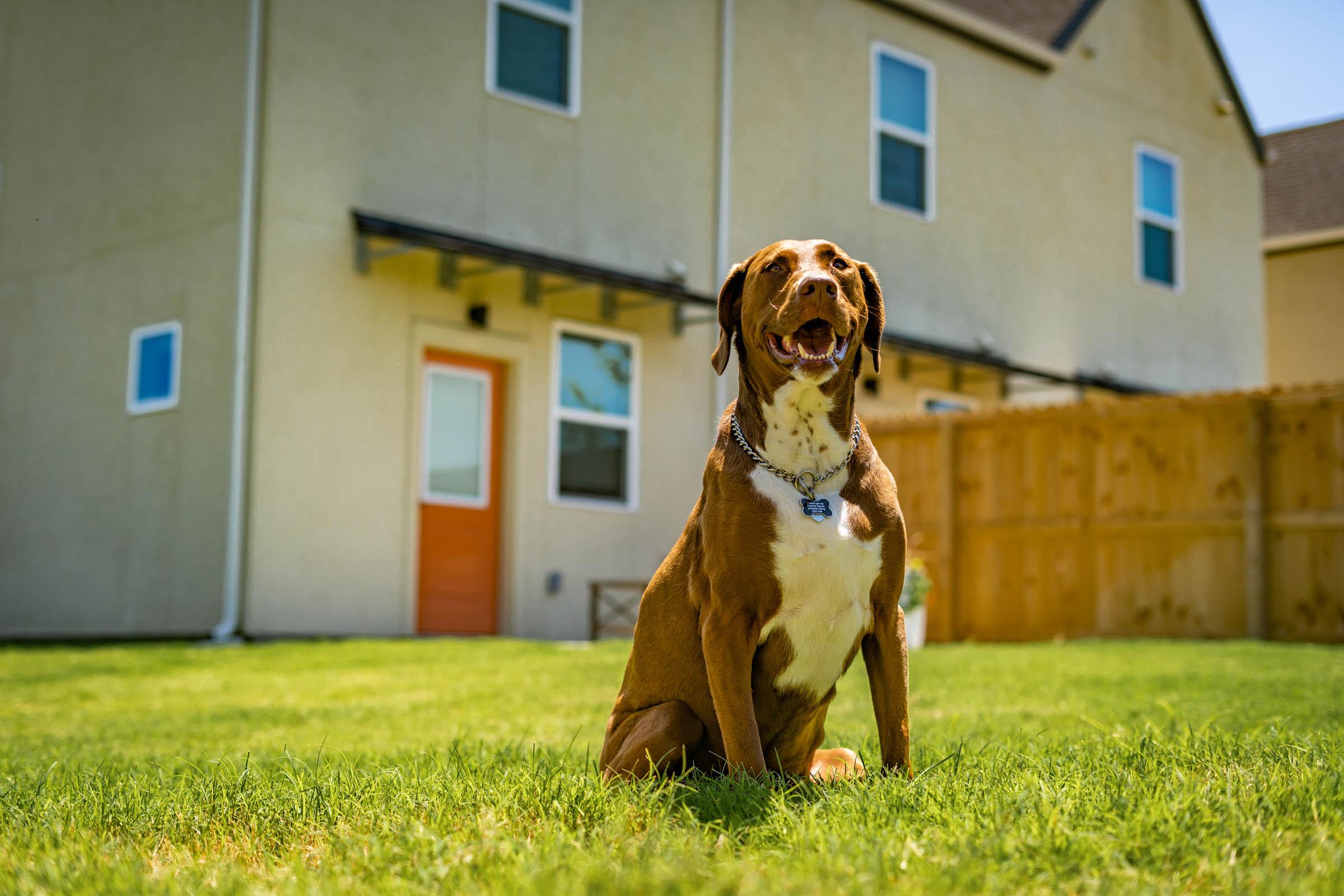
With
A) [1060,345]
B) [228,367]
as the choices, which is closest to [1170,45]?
[1060,345]

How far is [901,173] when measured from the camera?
1712cm

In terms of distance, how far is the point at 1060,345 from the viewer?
1870 centimetres

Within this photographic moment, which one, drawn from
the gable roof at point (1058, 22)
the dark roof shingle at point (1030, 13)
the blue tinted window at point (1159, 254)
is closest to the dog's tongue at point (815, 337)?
the gable roof at point (1058, 22)

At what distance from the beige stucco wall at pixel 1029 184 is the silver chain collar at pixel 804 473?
11.7 meters

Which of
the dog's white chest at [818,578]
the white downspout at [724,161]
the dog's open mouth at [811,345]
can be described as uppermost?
the white downspout at [724,161]

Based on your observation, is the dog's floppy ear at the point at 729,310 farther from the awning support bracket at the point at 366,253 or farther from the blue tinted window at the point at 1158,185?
the blue tinted window at the point at 1158,185

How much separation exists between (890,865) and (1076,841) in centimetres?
37

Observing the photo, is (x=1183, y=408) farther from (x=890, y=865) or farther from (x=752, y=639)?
(x=890, y=865)

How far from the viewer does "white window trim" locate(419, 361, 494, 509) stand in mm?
12742

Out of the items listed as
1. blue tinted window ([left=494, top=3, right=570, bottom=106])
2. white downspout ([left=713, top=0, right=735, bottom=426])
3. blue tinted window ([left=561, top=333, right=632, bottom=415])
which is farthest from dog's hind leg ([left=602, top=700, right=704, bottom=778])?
white downspout ([left=713, top=0, right=735, bottom=426])

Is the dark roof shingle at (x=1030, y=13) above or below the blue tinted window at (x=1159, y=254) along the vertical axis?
above

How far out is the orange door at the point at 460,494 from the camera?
1276 centimetres

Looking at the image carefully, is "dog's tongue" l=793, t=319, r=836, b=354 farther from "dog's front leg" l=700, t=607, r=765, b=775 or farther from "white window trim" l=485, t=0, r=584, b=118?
"white window trim" l=485, t=0, r=584, b=118

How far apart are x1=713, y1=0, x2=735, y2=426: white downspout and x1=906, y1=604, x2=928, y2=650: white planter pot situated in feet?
10.5
